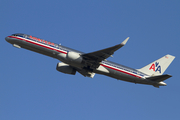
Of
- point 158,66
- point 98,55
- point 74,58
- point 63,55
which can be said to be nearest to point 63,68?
point 63,55

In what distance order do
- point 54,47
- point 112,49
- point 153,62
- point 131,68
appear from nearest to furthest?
1. point 112,49
2. point 54,47
3. point 131,68
4. point 153,62

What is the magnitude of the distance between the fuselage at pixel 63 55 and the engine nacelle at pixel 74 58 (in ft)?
2.12

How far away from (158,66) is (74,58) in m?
17.5

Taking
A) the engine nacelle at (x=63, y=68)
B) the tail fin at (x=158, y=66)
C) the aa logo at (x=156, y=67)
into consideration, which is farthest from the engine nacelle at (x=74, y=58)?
the aa logo at (x=156, y=67)

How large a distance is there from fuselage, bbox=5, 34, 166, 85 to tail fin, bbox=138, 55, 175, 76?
2.23m

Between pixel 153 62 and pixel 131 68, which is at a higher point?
pixel 153 62

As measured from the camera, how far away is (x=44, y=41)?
42.3 meters

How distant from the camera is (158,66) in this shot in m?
48.0

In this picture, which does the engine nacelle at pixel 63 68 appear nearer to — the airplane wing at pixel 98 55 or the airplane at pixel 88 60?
the airplane at pixel 88 60

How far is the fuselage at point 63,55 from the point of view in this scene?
41812 mm

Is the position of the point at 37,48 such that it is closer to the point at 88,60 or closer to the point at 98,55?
the point at 88,60

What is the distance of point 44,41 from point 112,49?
12006mm

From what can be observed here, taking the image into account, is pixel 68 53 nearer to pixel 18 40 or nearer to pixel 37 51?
pixel 37 51

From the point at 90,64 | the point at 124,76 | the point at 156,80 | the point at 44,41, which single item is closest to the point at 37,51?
the point at 44,41
